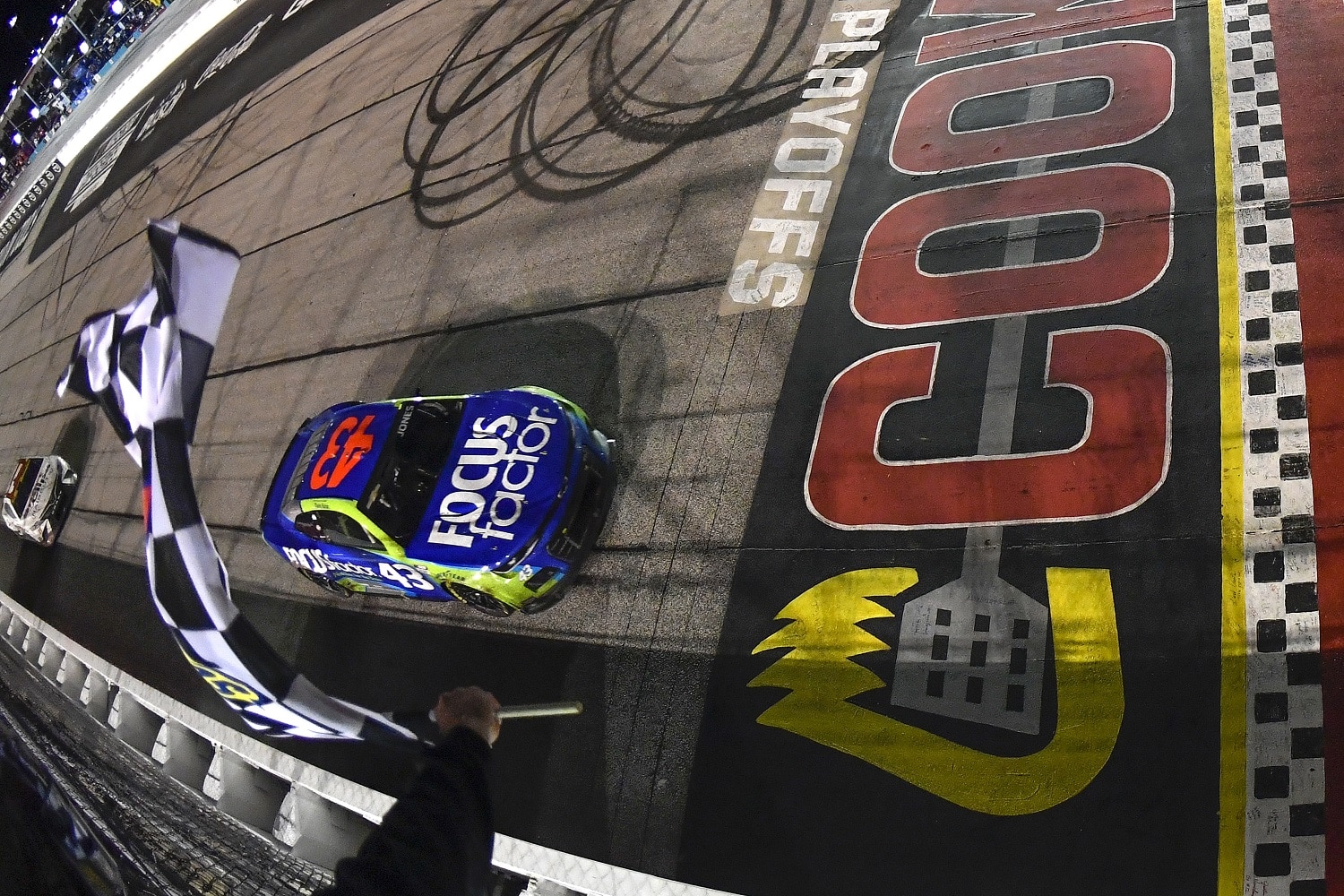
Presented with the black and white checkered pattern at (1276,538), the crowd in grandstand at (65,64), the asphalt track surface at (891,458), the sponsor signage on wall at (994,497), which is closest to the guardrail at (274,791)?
the asphalt track surface at (891,458)

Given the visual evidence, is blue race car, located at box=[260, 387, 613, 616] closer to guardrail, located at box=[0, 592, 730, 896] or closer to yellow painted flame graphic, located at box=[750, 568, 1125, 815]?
guardrail, located at box=[0, 592, 730, 896]

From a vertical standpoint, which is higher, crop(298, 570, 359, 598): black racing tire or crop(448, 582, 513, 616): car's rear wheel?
crop(448, 582, 513, 616): car's rear wheel

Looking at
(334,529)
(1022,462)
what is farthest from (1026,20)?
(334,529)

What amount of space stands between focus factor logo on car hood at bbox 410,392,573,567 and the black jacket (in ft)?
11.8

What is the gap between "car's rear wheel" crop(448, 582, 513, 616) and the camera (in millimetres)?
6570

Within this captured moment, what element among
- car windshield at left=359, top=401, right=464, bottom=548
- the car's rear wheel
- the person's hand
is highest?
car windshield at left=359, top=401, right=464, bottom=548

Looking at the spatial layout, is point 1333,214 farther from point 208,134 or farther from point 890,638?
point 208,134

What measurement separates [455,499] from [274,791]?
369 centimetres

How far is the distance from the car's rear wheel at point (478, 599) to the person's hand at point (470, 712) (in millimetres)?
3437

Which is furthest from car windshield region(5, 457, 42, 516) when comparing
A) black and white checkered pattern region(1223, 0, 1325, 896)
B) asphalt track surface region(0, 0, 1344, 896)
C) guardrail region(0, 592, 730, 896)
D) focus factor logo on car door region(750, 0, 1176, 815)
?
black and white checkered pattern region(1223, 0, 1325, 896)

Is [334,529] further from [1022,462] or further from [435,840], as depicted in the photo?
[1022,462]

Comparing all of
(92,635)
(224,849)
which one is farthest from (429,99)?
(224,849)

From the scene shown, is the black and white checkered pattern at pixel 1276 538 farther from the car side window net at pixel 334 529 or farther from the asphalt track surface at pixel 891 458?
the car side window net at pixel 334 529

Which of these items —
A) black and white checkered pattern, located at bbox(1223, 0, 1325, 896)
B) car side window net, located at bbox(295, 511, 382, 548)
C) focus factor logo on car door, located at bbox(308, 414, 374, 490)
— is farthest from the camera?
focus factor logo on car door, located at bbox(308, 414, 374, 490)
